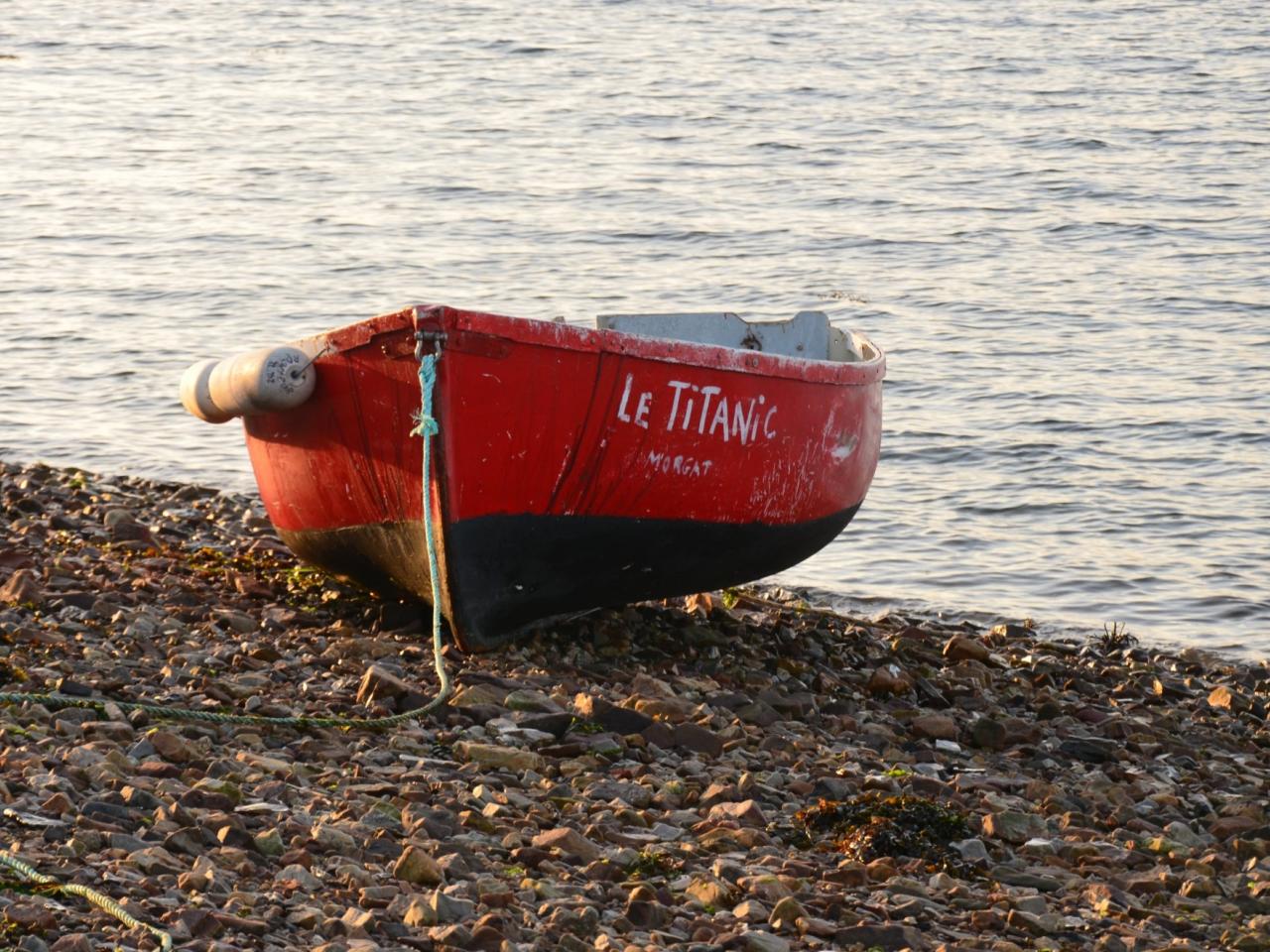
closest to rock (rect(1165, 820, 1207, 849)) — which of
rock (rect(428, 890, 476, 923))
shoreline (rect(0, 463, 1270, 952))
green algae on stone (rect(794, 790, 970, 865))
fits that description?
shoreline (rect(0, 463, 1270, 952))

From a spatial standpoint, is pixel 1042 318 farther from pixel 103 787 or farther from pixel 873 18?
pixel 873 18

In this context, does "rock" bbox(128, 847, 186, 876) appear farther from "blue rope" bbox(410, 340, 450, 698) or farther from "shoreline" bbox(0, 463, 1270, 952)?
"blue rope" bbox(410, 340, 450, 698)

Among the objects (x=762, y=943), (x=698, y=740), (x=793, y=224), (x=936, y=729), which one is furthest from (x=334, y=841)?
(x=793, y=224)

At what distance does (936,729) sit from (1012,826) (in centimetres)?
117

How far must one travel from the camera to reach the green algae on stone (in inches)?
209

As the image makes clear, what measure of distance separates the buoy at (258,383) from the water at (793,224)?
3.97m

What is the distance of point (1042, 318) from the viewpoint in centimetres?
1566

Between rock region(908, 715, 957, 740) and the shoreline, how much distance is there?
0.05 ft

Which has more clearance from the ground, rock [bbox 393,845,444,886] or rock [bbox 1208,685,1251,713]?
rock [bbox 393,845,444,886]

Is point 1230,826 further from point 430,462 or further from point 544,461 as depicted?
point 430,462

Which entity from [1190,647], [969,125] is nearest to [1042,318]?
[1190,647]

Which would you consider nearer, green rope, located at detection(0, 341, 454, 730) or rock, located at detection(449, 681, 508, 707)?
green rope, located at detection(0, 341, 454, 730)

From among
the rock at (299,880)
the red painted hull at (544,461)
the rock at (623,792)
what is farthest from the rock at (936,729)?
the rock at (299,880)

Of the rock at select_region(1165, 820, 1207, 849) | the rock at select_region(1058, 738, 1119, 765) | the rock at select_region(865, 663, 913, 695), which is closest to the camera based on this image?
the rock at select_region(1165, 820, 1207, 849)
